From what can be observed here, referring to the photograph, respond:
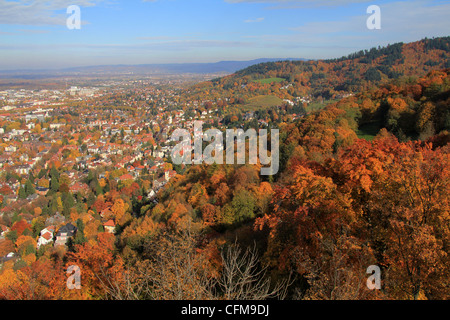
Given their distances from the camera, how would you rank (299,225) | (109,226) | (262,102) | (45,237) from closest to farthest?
1. (299,225)
2. (45,237)
3. (109,226)
4. (262,102)

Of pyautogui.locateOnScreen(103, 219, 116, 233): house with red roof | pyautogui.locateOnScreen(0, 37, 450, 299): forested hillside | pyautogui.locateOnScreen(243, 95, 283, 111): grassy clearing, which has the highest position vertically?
pyautogui.locateOnScreen(243, 95, 283, 111): grassy clearing

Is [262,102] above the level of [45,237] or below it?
above

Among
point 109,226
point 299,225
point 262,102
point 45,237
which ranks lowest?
point 45,237

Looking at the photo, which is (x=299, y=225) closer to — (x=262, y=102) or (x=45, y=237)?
(x=45, y=237)

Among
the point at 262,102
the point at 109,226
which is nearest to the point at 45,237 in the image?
the point at 109,226

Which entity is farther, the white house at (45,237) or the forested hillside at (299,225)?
the white house at (45,237)

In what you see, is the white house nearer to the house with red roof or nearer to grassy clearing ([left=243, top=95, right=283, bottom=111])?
the house with red roof

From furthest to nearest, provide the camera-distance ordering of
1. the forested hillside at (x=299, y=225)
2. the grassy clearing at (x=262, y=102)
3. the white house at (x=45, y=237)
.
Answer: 1. the grassy clearing at (x=262, y=102)
2. the white house at (x=45, y=237)
3. the forested hillside at (x=299, y=225)

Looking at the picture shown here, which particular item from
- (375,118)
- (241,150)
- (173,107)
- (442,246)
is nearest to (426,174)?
(442,246)

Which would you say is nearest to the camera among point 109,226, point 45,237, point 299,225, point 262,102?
point 299,225

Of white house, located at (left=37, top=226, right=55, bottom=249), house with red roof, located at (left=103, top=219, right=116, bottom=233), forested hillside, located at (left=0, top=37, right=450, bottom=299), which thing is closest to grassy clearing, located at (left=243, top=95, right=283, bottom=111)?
forested hillside, located at (left=0, top=37, right=450, bottom=299)

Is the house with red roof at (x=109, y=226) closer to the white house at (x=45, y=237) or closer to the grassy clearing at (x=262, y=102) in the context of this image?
the white house at (x=45, y=237)

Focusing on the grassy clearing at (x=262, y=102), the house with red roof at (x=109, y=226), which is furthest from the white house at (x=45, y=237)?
the grassy clearing at (x=262, y=102)
